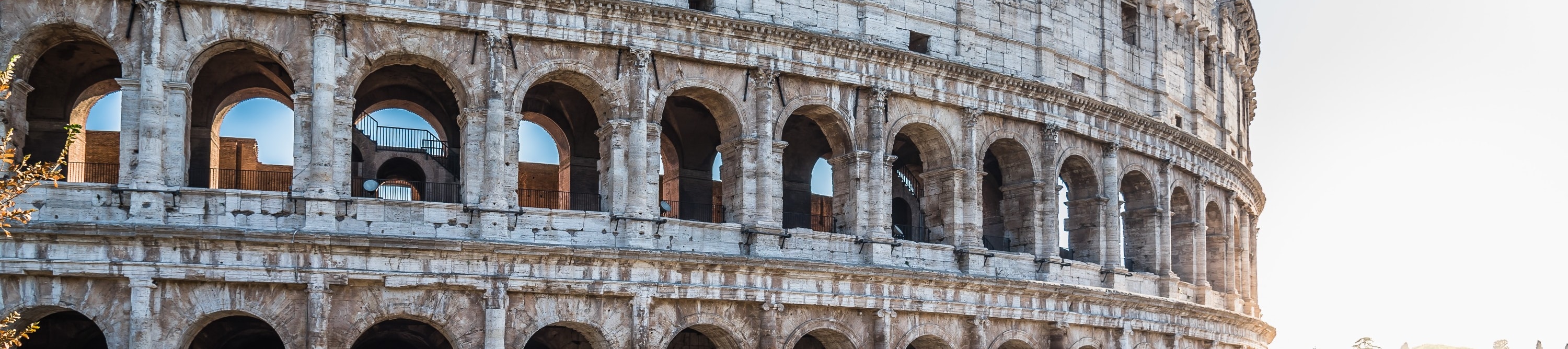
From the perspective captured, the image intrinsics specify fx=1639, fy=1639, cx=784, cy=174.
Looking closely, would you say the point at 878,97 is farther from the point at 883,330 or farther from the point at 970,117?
the point at 883,330

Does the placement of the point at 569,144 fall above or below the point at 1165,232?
above

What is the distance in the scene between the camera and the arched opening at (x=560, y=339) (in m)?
25.1

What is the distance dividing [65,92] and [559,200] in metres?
7.66

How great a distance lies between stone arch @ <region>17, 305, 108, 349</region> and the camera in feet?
74.4

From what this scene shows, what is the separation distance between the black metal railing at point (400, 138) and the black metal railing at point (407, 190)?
0.54 m

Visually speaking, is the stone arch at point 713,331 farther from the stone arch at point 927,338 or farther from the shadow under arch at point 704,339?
the stone arch at point 927,338

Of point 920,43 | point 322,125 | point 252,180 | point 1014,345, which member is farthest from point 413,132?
point 1014,345

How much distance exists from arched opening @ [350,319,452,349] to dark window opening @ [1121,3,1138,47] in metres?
15.4

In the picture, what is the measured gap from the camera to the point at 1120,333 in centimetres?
3039

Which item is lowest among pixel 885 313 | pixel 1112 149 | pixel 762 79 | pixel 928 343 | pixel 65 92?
pixel 928 343

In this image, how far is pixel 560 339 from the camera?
2512 centimetres

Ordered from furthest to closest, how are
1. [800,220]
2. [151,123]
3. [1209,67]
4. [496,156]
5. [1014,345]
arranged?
1. [1209,67]
2. [800,220]
3. [1014,345]
4. [496,156]
5. [151,123]

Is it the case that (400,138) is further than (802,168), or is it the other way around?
(802,168)

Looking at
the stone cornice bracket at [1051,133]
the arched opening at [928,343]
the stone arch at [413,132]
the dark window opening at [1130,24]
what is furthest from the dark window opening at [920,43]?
the stone arch at [413,132]
